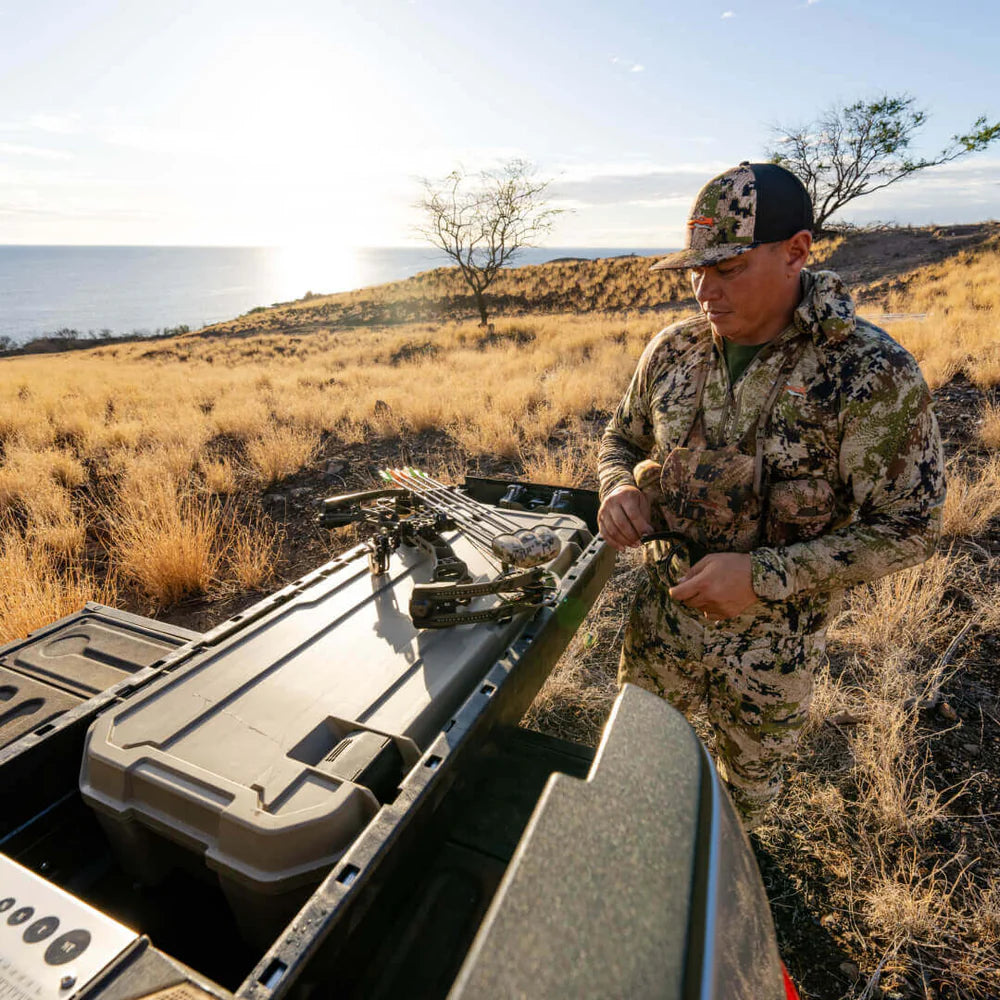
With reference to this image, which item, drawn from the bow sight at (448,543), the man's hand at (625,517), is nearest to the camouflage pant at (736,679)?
the man's hand at (625,517)

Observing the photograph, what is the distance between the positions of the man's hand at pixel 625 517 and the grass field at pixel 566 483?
1.55 meters

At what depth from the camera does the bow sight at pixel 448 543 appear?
203cm

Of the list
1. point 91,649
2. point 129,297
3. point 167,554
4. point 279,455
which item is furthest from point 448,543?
point 129,297

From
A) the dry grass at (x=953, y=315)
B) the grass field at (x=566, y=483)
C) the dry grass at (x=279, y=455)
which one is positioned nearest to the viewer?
the grass field at (x=566, y=483)

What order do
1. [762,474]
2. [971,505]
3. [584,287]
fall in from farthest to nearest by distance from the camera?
[584,287]
[971,505]
[762,474]

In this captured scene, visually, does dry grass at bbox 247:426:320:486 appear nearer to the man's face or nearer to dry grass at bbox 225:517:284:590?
dry grass at bbox 225:517:284:590

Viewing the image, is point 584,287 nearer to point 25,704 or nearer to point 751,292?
point 751,292

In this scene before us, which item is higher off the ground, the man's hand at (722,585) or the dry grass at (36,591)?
the man's hand at (722,585)

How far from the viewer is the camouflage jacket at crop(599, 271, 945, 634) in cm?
168

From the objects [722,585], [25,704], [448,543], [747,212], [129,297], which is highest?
[129,297]

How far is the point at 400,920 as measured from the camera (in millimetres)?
1312

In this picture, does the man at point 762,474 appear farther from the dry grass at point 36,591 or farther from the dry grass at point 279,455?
the dry grass at point 279,455

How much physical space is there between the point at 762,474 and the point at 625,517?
1.51 ft

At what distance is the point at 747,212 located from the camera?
1.73 meters
